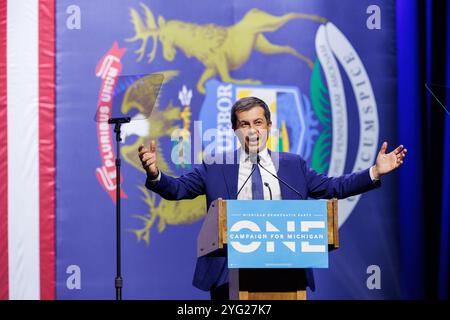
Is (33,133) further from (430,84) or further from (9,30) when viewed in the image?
(430,84)

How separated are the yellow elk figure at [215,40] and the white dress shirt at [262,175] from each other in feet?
4.52

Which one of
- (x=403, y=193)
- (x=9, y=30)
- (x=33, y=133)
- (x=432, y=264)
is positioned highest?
(x=9, y=30)

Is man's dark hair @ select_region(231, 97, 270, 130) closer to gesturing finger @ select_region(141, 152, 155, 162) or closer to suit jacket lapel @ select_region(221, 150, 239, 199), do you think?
suit jacket lapel @ select_region(221, 150, 239, 199)

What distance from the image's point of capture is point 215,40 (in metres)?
5.30

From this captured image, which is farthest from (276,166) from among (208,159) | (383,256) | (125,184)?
(383,256)

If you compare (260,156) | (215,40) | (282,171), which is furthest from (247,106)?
(215,40)

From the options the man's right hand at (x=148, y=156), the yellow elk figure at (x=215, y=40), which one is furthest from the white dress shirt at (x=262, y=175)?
the yellow elk figure at (x=215, y=40)

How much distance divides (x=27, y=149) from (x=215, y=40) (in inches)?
51.4

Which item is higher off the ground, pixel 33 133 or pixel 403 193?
pixel 33 133

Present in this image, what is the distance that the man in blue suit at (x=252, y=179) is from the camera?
3.76 meters

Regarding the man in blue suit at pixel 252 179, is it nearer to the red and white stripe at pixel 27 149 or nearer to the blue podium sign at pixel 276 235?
the blue podium sign at pixel 276 235

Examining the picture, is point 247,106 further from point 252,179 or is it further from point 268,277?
point 268,277

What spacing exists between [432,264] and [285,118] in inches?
51.9

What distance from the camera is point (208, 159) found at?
4.06 meters
